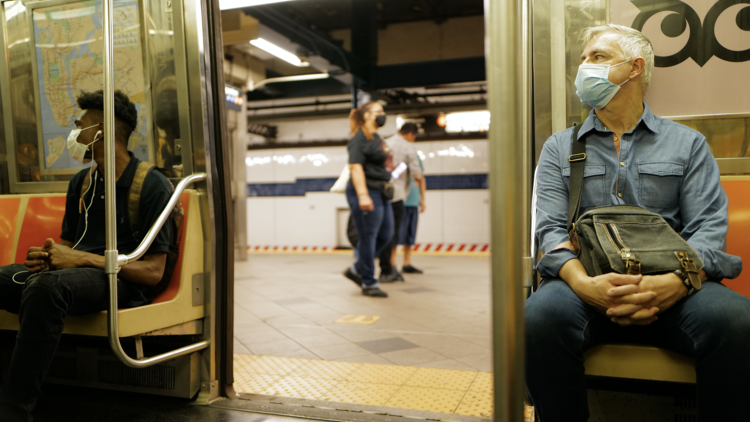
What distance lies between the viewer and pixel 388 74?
9.50 meters

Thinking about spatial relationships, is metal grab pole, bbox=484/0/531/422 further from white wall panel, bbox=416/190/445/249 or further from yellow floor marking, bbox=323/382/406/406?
white wall panel, bbox=416/190/445/249

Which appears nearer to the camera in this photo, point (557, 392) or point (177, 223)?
point (557, 392)

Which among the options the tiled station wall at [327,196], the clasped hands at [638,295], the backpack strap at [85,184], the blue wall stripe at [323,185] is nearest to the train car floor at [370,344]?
the clasped hands at [638,295]

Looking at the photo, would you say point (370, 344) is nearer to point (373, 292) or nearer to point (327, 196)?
point (373, 292)

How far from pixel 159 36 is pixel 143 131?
450 millimetres

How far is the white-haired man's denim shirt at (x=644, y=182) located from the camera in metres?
1.61

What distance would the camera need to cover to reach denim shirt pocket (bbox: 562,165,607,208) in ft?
5.77

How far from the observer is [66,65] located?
2.86 m

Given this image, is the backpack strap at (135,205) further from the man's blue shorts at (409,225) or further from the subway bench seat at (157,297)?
the man's blue shorts at (409,225)

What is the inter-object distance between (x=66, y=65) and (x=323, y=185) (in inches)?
371

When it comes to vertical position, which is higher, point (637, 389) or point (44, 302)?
point (44, 302)

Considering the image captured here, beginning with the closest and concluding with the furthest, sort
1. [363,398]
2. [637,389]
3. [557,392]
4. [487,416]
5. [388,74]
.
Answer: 1. [557,392]
2. [637,389]
3. [487,416]
4. [363,398]
5. [388,74]

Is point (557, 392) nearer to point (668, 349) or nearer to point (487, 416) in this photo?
point (668, 349)

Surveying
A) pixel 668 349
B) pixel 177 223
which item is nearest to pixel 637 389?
pixel 668 349
